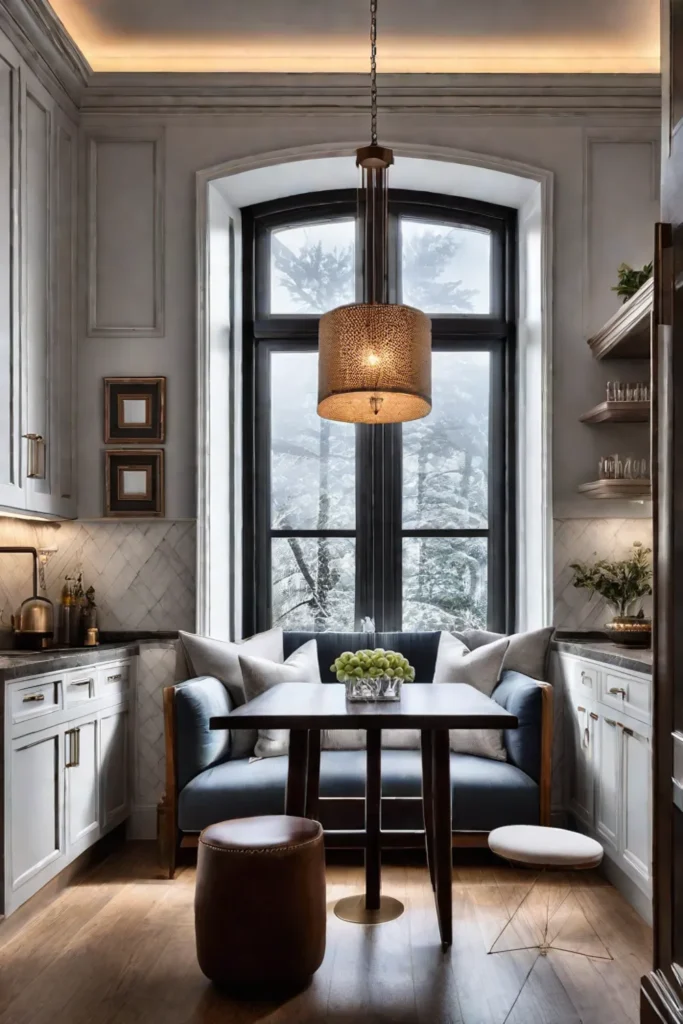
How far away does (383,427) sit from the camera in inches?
203

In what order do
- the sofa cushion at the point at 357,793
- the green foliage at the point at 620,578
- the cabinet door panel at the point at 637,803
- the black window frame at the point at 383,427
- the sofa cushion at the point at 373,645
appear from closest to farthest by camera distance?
the cabinet door panel at the point at 637,803 < the sofa cushion at the point at 357,793 < the green foliage at the point at 620,578 < the sofa cushion at the point at 373,645 < the black window frame at the point at 383,427

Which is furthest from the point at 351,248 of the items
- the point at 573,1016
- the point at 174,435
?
the point at 573,1016

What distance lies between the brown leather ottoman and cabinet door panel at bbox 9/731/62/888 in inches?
31.6

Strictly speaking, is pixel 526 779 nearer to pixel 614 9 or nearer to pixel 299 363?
pixel 299 363

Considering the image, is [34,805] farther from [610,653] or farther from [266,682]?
[610,653]

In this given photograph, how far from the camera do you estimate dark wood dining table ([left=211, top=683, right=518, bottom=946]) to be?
9.53ft

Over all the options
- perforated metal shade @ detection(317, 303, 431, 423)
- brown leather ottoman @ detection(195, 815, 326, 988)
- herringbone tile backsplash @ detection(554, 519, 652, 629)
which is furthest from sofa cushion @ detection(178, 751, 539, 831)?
perforated metal shade @ detection(317, 303, 431, 423)

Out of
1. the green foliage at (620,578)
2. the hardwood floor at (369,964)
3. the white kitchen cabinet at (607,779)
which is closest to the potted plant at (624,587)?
the green foliage at (620,578)

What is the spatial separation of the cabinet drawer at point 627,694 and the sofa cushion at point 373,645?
3.71 ft

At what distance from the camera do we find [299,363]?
5234mm

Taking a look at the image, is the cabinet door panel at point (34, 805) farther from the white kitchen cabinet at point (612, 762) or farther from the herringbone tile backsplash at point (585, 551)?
the herringbone tile backsplash at point (585, 551)

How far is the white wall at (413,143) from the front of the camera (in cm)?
470

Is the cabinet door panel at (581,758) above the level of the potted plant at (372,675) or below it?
below

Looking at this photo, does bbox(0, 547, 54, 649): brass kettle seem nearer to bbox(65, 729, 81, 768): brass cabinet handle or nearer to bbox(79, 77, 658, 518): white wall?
bbox(65, 729, 81, 768): brass cabinet handle
